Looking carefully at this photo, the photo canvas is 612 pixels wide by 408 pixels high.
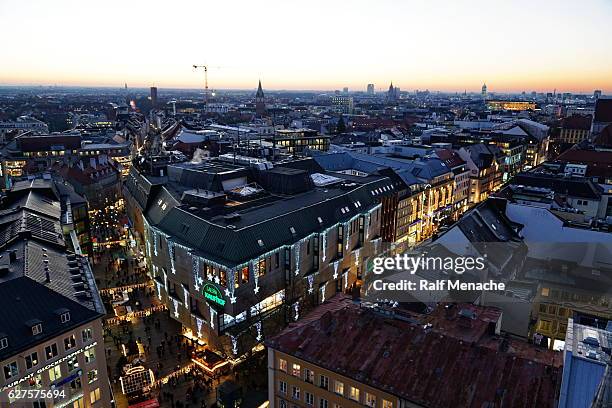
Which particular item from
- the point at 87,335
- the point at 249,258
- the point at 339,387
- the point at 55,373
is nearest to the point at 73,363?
the point at 55,373

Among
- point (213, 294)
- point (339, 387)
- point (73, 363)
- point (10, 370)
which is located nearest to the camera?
point (339, 387)

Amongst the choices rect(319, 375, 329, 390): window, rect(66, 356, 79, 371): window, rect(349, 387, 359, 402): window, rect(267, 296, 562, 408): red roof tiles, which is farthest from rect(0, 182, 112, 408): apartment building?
rect(349, 387, 359, 402): window

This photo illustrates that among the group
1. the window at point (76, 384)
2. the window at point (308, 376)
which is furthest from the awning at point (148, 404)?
the window at point (308, 376)

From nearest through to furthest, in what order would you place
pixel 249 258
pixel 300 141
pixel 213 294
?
pixel 249 258 → pixel 213 294 → pixel 300 141

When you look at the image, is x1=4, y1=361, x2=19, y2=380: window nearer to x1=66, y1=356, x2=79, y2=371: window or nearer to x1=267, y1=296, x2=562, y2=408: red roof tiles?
x1=66, y1=356, x2=79, y2=371: window

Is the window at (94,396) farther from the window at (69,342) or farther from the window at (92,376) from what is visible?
the window at (69,342)

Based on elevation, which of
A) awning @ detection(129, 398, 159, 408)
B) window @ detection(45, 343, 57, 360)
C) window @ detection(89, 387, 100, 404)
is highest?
window @ detection(45, 343, 57, 360)

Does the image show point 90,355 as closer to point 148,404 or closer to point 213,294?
point 148,404

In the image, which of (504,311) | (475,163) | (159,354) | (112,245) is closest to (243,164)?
(112,245)
